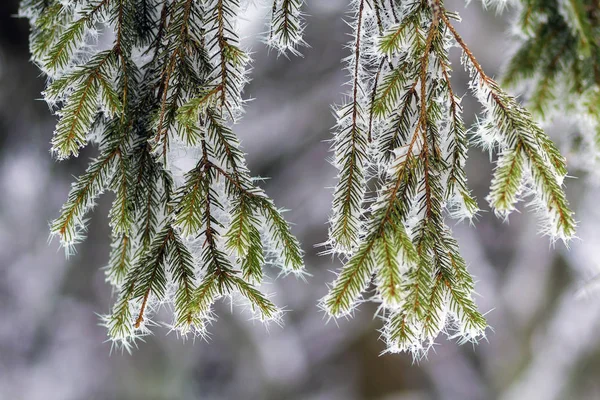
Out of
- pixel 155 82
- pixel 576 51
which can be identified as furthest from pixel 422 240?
pixel 155 82

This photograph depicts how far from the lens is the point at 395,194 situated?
1.14 meters

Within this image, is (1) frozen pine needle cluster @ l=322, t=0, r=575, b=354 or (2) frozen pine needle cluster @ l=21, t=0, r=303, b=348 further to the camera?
(2) frozen pine needle cluster @ l=21, t=0, r=303, b=348

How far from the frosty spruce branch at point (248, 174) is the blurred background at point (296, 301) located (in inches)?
187

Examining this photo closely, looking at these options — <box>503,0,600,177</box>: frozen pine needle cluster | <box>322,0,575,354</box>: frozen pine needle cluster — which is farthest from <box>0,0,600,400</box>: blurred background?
<box>503,0,600,177</box>: frozen pine needle cluster

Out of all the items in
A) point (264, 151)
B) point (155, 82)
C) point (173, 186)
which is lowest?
point (173, 186)

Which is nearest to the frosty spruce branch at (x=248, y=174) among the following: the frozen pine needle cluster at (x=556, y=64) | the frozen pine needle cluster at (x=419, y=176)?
the frozen pine needle cluster at (x=419, y=176)

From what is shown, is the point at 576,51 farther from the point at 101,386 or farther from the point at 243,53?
the point at 101,386

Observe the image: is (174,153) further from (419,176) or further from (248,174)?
(419,176)

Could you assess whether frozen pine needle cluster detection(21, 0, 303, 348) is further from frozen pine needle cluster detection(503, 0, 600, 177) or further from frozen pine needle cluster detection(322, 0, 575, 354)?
frozen pine needle cluster detection(503, 0, 600, 177)

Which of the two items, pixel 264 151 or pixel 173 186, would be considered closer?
pixel 173 186

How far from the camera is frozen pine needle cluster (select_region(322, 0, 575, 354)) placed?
1064mm

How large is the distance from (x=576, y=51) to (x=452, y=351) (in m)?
6.69

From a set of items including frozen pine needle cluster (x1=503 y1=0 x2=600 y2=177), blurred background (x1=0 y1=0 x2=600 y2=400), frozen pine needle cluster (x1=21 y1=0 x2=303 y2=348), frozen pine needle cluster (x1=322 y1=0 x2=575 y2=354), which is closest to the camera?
frozen pine needle cluster (x1=503 y1=0 x2=600 y2=177)

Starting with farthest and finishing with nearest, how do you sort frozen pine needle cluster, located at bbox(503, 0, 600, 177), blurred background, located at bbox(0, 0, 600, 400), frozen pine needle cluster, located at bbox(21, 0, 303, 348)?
blurred background, located at bbox(0, 0, 600, 400)
frozen pine needle cluster, located at bbox(21, 0, 303, 348)
frozen pine needle cluster, located at bbox(503, 0, 600, 177)
